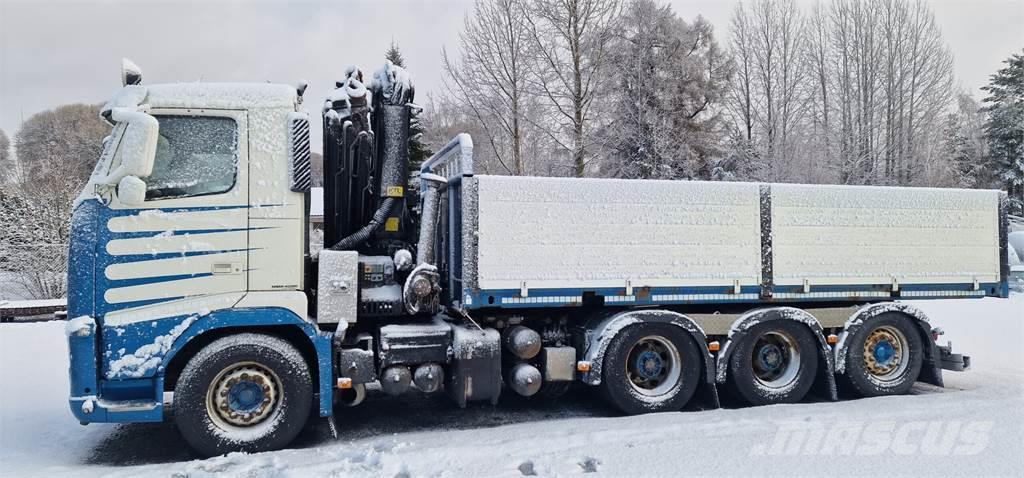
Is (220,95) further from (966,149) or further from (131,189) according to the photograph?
(966,149)

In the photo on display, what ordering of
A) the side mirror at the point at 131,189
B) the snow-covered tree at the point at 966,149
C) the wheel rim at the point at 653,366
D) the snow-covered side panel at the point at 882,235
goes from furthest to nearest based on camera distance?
the snow-covered tree at the point at 966,149, the snow-covered side panel at the point at 882,235, the wheel rim at the point at 653,366, the side mirror at the point at 131,189

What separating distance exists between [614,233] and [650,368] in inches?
59.6

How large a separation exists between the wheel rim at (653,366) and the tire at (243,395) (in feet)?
10.8

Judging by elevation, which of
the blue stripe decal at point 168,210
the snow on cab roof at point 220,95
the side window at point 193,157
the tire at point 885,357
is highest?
the snow on cab roof at point 220,95

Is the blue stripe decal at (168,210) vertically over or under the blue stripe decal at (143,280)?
over

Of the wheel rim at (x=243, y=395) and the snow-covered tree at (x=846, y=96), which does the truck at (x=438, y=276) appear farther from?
the snow-covered tree at (x=846, y=96)

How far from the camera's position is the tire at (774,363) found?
24.7 feet

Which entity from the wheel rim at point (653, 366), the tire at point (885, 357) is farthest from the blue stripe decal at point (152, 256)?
the tire at point (885, 357)

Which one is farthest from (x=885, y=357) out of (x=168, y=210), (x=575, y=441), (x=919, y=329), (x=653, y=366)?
(x=168, y=210)

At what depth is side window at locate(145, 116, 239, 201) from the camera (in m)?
5.93

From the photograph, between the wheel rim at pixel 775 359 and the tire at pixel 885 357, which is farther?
the tire at pixel 885 357

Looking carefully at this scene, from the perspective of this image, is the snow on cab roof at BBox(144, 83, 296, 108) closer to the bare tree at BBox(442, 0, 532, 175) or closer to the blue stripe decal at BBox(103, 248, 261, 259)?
the blue stripe decal at BBox(103, 248, 261, 259)

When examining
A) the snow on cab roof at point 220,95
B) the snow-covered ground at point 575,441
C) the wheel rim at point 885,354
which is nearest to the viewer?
the snow-covered ground at point 575,441

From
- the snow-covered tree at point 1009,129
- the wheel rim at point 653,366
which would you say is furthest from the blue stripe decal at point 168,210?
the snow-covered tree at point 1009,129
